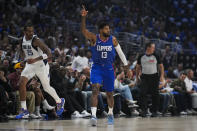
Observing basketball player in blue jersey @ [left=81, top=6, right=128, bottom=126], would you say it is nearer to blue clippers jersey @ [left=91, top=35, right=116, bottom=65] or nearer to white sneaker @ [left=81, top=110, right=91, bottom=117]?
blue clippers jersey @ [left=91, top=35, right=116, bottom=65]

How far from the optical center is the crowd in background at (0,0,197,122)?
11367mm

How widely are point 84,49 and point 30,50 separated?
249 inches

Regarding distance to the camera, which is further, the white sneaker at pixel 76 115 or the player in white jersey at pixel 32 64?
the white sneaker at pixel 76 115

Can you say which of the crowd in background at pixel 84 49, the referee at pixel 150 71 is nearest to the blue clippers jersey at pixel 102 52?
the crowd in background at pixel 84 49

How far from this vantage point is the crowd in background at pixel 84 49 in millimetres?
11367

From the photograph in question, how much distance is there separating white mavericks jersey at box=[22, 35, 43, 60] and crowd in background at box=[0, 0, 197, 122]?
611mm

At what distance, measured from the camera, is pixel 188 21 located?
87.2 ft

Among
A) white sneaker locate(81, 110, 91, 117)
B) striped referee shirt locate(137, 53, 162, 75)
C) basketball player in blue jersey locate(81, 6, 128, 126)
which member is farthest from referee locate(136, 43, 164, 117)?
basketball player in blue jersey locate(81, 6, 128, 126)

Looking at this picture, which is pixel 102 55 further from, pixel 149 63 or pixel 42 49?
pixel 149 63

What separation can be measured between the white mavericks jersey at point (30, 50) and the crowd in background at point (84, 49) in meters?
0.61

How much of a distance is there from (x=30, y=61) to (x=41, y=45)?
1.38 ft

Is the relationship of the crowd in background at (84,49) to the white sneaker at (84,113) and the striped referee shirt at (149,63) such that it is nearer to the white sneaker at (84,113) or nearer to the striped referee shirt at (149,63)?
the white sneaker at (84,113)

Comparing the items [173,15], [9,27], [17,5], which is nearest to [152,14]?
[173,15]

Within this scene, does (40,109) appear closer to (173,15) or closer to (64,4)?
(64,4)
